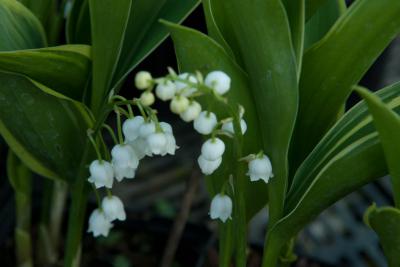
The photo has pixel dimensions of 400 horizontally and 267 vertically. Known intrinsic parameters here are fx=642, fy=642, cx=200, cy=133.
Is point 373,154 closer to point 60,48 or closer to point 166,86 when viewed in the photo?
point 166,86

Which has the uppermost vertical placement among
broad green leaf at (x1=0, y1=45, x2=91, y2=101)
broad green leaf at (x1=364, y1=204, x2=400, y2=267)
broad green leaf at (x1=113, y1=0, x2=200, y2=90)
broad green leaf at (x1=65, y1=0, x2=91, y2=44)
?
broad green leaf at (x1=65, y1=0, x2=91, y2=44)

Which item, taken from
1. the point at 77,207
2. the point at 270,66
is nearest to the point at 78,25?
the point at 77,207

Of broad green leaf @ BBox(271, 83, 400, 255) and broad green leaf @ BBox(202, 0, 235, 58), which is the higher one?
broad green leaf @ BBox(202, 0, 235, 58)

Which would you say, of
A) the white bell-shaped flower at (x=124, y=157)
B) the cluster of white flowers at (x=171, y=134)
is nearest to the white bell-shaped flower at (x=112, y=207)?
the cluster of white flowers at (x=171, y=134)

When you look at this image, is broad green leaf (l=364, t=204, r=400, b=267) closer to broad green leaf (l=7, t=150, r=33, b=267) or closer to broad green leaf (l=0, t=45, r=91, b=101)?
broad green leaf (l=0, t=45, r=91, b=101)

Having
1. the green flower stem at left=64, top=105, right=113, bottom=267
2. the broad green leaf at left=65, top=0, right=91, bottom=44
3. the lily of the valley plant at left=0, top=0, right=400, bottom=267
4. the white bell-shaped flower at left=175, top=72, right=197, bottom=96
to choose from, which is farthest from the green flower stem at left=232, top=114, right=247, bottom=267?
the broad green leaf at left=65, top=0, right=91, bottom=44

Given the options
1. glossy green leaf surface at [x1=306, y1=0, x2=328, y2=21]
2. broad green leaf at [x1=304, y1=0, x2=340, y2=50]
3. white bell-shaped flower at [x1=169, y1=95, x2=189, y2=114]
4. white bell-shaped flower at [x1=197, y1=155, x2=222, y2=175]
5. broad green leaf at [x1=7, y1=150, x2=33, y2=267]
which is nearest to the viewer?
white bell-shaped flower at [x1=169, y1=95, x2=189, y2=114]
